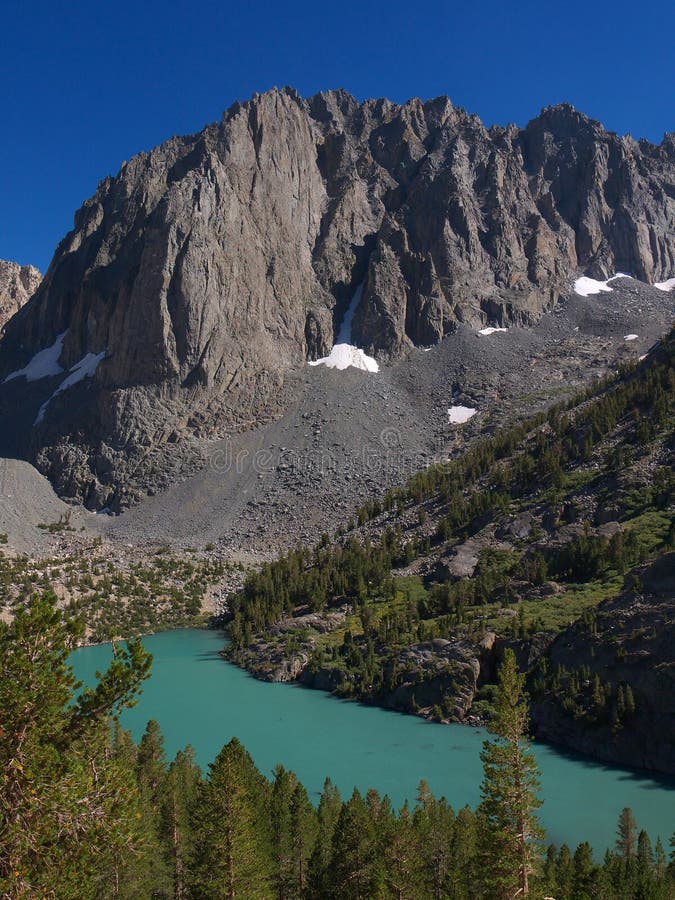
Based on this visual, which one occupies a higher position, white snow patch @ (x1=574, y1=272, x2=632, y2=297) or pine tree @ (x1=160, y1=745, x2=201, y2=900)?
white snow patch @ (x1=574, y1=272, x2=632, y2=297)

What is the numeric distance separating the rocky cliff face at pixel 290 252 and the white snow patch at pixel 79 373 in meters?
0.88

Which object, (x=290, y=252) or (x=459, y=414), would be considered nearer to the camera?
(x=459, y=414)

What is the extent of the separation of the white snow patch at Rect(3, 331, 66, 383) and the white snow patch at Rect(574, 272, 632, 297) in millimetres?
93320

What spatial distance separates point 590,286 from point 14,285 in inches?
5101

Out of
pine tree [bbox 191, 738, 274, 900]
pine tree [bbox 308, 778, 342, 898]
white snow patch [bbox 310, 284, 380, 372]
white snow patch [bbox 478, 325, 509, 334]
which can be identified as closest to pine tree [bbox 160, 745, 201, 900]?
pine tree [bbox 191, 738, 274, 900]

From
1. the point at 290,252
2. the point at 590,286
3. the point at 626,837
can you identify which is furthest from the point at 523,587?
the point at 590,286

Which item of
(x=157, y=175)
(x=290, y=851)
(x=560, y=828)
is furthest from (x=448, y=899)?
(x=157, y=175)

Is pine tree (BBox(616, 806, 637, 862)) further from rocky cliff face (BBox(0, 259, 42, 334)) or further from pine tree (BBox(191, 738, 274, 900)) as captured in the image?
rocky cliff face (BBox(0, 259, 42, 334))

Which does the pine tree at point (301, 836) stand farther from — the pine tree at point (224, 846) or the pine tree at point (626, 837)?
the pine tree at point (626, 837)

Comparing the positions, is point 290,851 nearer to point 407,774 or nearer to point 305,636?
point 407,774

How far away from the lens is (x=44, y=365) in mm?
118688

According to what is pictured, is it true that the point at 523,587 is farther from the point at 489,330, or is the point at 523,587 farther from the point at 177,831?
the point at 489,330

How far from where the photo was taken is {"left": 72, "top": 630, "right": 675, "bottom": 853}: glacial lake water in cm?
2648

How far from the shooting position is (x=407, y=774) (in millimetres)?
31078
